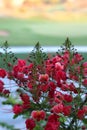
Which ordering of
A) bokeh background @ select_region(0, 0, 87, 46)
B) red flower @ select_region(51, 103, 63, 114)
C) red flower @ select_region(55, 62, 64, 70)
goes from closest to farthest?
red flower @ select_region(51, 103, 63, 114) → red flower @ select_region(55, 62, 64, 70) → bokeh background @ select_region(0, 0, 87, 46)

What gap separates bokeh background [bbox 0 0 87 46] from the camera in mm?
3311

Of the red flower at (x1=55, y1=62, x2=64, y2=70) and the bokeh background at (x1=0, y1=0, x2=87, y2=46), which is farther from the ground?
the bokeh background at (x1=0, y1=0, x2=87, y2=46)

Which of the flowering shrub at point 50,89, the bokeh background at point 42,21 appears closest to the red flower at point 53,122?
the flowering shrub at point 50,89

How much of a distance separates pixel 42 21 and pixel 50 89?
211cm

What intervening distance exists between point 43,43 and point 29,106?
7.19 ft

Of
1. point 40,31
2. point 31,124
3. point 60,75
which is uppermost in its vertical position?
point 40,31

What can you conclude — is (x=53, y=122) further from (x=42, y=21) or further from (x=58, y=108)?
(x=42, y=21)

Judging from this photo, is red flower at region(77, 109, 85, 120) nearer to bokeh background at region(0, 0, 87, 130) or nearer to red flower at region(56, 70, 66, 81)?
red flower at region(56, 70, 66, 81)

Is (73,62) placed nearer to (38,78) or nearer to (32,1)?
(38,78)

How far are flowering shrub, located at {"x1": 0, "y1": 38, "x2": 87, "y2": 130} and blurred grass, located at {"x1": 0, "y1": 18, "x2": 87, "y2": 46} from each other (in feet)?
6.87

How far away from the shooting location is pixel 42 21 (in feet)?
10.7

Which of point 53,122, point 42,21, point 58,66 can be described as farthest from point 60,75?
point 42,21

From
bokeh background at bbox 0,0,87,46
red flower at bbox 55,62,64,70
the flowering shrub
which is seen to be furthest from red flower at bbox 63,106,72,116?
bokeh background at bbox 0,0,87,46

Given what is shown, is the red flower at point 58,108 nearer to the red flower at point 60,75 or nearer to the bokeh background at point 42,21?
the red flower at point 60,75
